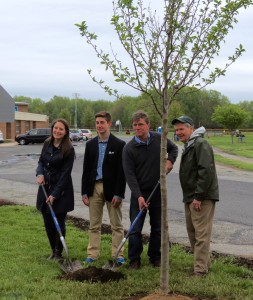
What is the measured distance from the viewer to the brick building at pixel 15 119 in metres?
6.28

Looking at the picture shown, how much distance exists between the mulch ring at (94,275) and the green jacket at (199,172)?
3.80 feet

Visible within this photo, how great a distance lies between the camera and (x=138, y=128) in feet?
18.1

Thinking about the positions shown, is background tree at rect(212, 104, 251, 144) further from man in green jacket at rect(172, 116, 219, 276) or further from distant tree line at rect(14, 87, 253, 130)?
man in green jacket at rect(172, 116, 219, 276)

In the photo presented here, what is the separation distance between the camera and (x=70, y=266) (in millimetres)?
5473

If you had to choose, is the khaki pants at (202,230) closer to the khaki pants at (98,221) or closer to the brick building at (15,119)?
the khaki pants at (98,221)

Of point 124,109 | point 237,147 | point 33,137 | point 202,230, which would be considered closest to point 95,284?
point 202,230

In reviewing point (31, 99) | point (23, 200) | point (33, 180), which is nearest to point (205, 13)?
point (23, 200)

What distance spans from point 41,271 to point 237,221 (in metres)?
4.90

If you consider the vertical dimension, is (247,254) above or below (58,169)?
below

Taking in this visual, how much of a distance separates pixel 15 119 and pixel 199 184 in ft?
120

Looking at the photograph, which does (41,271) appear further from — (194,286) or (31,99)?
(31,99)

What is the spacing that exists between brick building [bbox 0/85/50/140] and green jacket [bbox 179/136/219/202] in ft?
8.11

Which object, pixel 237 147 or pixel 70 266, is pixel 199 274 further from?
pixel 237 147

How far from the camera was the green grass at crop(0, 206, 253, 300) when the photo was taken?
15.1ft
